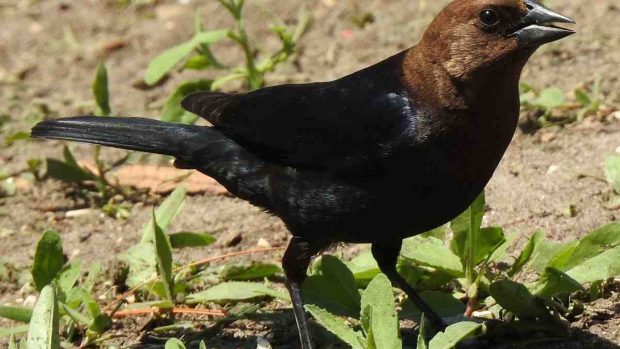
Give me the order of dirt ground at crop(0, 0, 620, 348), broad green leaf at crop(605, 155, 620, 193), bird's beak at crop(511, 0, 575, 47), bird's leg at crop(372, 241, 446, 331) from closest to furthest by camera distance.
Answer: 1. bird's beak at crop(511, 0, 575, 47)
2. bird's leg at crop(372, 241, 446, 331)
3. broad green leaf at crop(605, 155, 620, 193)
4. dirt ground at crop(0, 0, 620, 348)

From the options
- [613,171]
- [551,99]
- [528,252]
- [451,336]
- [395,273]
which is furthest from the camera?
[551,99]

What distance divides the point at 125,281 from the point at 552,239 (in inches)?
67.1

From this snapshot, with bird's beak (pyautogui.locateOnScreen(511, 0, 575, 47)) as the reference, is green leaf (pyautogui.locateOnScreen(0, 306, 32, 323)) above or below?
below

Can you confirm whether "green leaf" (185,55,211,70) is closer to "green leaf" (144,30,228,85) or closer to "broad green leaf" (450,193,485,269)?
"green leaf" (144,30,228,85)

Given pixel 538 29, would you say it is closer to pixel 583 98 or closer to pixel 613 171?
pixel 613 171

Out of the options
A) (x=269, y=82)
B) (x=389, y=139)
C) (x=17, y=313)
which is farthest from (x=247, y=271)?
(x=269, y=82)

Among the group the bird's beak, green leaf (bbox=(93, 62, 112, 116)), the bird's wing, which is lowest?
the bird's wing

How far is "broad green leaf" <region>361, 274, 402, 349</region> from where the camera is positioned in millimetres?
3277

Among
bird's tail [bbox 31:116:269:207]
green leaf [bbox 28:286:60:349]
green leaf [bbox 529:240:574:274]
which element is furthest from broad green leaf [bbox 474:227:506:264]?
green leaf [bbox 28:286:60:349]

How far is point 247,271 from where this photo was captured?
173 inches

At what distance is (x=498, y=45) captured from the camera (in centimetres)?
355

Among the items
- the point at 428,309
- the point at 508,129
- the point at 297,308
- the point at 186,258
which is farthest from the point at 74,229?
the point at 508,129

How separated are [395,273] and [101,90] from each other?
186 centimetres

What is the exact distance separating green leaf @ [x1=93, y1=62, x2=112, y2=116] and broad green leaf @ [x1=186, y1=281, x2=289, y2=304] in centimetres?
135
